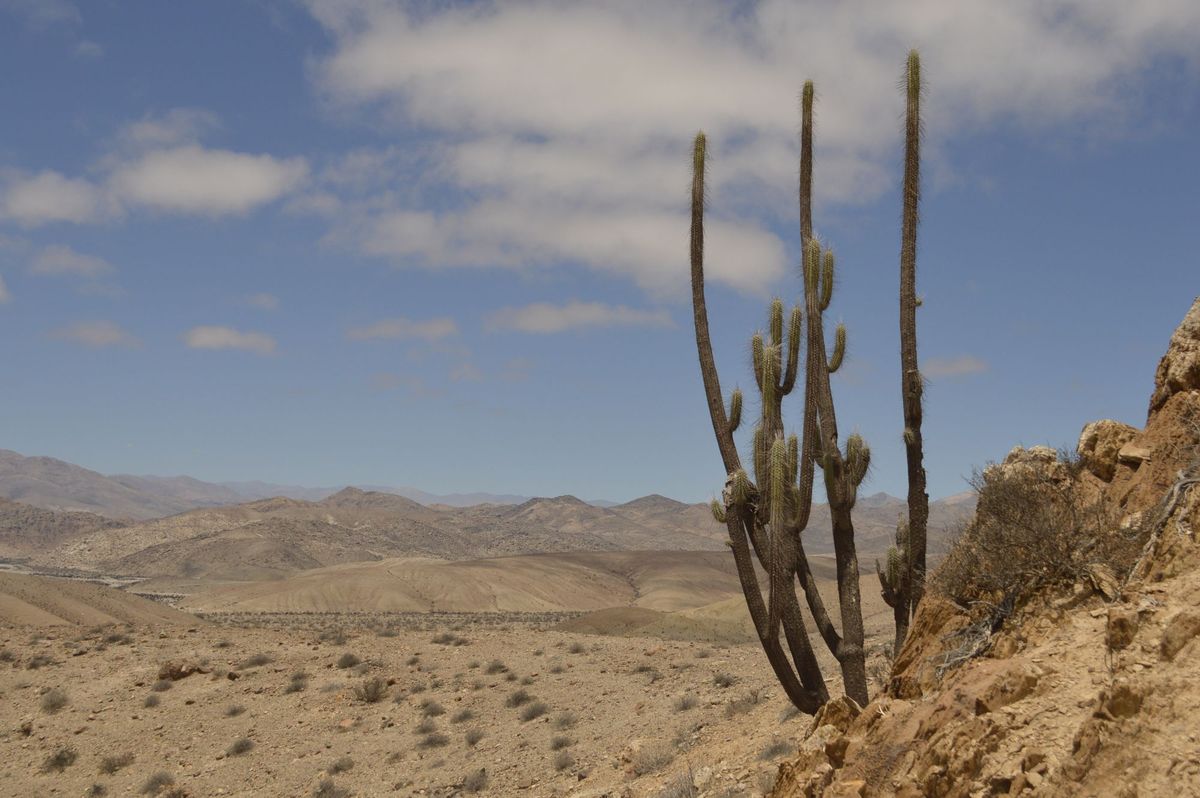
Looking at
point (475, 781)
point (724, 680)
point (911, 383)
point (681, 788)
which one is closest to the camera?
point (911, 383)

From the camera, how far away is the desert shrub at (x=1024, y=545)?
20.0 feet

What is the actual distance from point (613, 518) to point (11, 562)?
4234 inches

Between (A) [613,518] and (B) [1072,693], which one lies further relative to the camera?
(A) [613,518]

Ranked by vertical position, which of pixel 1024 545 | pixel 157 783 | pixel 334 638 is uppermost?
pixel 1024 545

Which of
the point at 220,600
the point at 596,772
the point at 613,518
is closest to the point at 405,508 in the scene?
the point at 613,518

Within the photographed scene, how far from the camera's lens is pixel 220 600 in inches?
2527

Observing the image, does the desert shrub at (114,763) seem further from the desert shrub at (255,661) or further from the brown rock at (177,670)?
the desert shrub at (255,661)

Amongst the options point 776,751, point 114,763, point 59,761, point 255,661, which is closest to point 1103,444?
point 776,751

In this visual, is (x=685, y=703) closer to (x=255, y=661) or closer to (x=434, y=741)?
(x=434, y=741)

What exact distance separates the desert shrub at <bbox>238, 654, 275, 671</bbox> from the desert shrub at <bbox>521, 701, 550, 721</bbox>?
25.7ft

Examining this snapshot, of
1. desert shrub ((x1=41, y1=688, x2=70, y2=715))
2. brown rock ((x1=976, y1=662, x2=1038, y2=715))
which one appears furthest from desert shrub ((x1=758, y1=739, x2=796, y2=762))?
desert shrub ((x1=41, y1=688, x2=70, y2=715))

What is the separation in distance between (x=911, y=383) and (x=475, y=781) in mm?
9820

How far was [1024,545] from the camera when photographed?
6.32 metres

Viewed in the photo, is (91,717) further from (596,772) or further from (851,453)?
(851,453)
